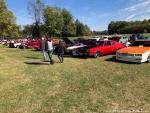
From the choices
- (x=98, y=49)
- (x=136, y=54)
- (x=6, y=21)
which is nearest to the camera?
(x=136, y=54)

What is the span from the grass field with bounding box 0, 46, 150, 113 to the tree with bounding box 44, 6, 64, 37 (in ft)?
194

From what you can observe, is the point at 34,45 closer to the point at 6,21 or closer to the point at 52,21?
the point at 6,21

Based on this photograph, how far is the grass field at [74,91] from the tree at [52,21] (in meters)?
59.0

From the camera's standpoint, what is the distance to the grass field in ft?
23.9

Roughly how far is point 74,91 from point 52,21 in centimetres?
6469

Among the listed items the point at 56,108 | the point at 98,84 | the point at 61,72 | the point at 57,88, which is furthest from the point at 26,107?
the point at 61,72

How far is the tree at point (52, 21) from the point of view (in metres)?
70.8

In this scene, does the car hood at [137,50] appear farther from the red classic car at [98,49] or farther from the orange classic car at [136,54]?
the red classic car at [98,49]

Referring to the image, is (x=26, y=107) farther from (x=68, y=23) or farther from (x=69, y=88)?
(x=68, y=23)

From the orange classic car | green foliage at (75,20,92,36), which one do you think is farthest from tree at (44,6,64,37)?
the orange classic car

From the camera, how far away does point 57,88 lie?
9.45 meters

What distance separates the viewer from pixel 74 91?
29.5 feet

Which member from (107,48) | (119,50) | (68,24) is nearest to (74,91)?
(119,50)

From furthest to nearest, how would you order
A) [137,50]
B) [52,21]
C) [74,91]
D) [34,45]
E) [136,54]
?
[52,21] → [34,45] → [137,50] → [136,54] → [74,91]
